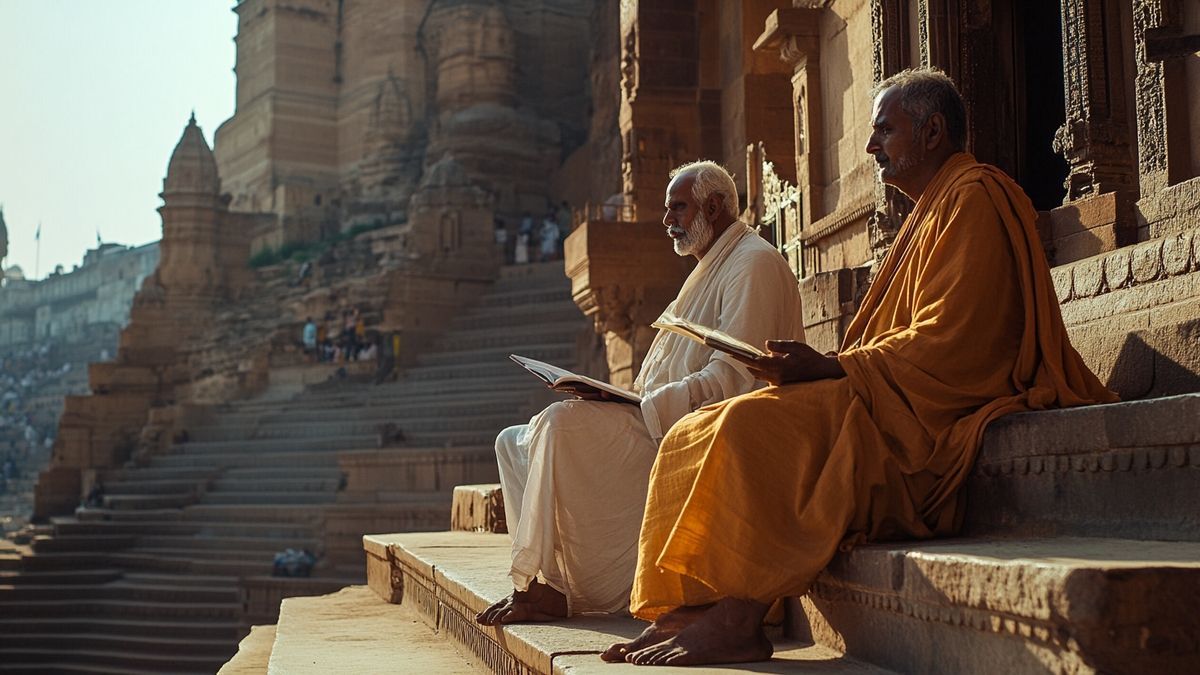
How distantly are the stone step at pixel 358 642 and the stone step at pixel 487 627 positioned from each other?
2.8 inches

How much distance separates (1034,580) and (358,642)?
11.8ft

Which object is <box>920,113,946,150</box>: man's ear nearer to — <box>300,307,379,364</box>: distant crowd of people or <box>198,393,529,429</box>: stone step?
<box>198,393,529,429</box>: stone step

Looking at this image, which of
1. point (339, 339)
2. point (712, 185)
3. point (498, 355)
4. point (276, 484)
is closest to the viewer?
point (712, 185)

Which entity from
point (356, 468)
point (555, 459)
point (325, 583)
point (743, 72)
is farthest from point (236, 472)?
point (555, 459)

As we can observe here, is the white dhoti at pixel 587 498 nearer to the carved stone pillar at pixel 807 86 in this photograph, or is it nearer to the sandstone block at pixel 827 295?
the sandstone block at pixel 827 295

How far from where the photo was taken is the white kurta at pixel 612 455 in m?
3.84

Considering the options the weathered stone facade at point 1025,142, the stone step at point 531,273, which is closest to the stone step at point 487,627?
the weathered stone facade at point 1025,142

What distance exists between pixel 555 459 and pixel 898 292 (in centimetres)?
108

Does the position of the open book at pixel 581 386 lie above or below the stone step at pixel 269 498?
above

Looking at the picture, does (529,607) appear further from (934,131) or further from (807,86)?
(807,86)

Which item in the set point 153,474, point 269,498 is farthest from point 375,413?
point 153,474

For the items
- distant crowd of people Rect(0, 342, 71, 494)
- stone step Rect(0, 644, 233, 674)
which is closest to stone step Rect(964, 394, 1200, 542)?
stone step Rect(0, 644, 233, 674)

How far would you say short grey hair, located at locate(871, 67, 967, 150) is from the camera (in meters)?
3.53

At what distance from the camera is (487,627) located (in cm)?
398
